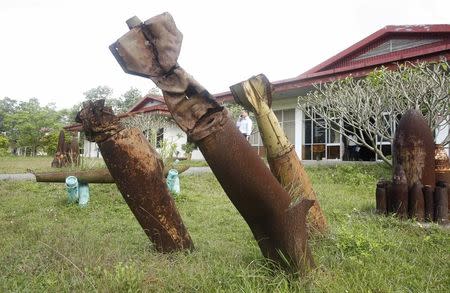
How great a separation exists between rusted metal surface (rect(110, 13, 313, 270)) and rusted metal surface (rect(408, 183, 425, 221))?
2.57m

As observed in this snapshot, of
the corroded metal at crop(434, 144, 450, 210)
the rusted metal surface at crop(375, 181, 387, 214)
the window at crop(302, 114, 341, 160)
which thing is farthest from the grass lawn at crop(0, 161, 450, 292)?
the window at crop(302, 114, 341, 160)

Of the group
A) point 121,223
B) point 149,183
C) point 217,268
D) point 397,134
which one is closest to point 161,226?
point 149,183

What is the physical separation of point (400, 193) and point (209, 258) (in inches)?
106

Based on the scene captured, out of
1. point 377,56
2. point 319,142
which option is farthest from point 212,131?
point 319,142

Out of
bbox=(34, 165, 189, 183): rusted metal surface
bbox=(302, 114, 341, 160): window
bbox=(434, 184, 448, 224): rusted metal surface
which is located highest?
bbox=(302, 114, 341, 160): window

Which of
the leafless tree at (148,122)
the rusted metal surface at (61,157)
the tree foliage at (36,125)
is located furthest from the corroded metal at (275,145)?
the tree foliage at (36,125)

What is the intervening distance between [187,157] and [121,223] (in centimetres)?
1560

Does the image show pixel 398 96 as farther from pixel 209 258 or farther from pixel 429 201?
pixel 209 258

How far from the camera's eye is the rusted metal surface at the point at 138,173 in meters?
2.70

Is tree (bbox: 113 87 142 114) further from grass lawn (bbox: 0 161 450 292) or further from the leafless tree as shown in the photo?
grass lawn (bbox: 0 161 450 292)

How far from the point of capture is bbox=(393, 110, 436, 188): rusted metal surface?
4.45 metres

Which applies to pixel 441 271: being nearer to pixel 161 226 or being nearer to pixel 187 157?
pixel 161 226

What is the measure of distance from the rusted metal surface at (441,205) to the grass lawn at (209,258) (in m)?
0.32

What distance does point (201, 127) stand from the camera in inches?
81.2
